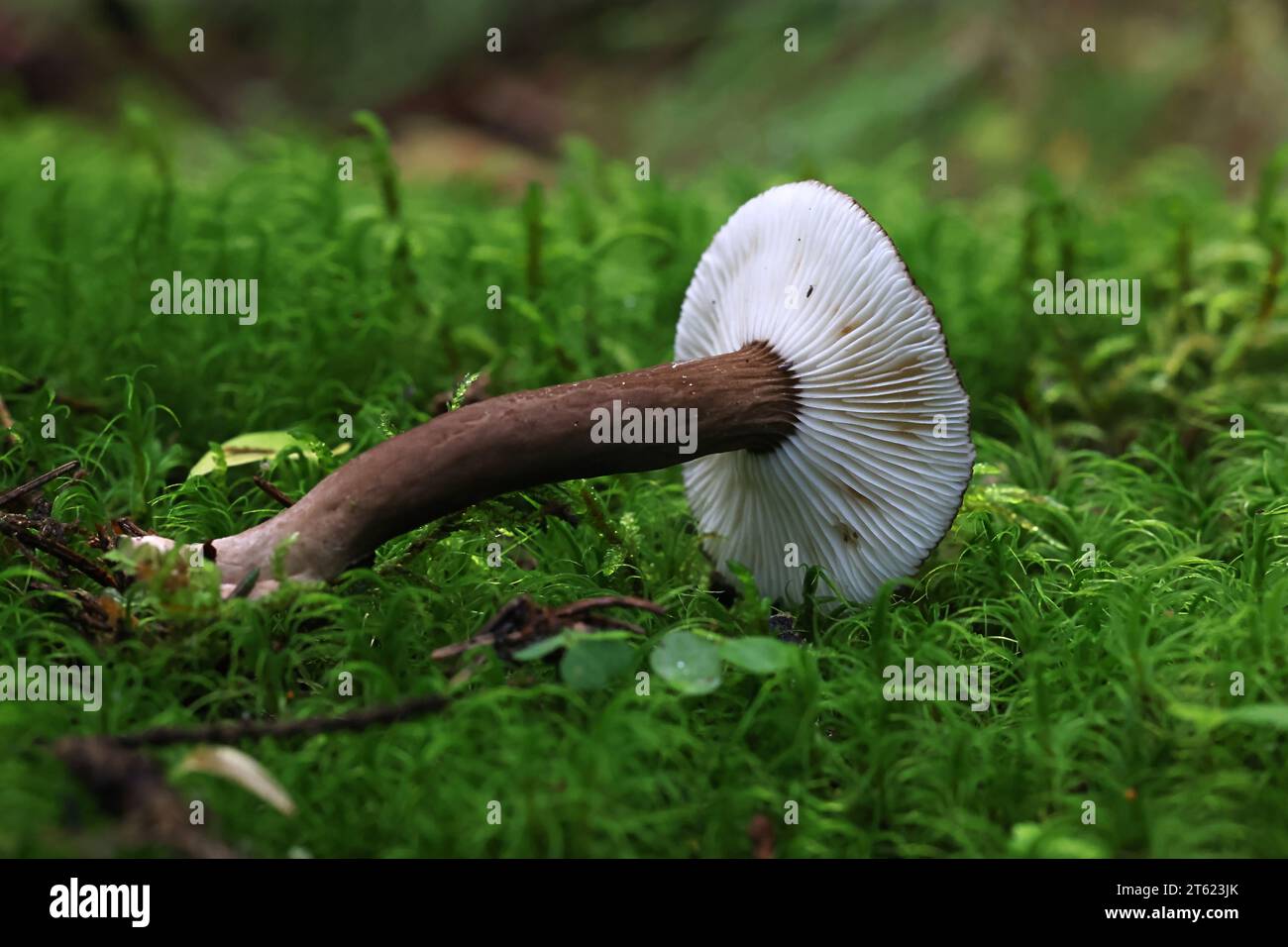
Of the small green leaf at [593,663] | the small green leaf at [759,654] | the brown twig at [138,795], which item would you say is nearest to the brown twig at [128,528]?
the brown twig at [138,795]

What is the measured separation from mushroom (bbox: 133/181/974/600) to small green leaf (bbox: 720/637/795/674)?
0.50 metres

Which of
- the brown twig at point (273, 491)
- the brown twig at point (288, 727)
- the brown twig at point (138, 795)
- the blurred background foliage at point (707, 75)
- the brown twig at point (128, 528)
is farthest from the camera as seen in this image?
the blurred background foliage at point (707, 75)

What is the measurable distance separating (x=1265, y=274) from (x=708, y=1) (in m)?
5.58

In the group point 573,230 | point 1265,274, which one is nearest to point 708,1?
point 573,230

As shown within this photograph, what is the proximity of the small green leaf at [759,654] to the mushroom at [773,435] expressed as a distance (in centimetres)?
50

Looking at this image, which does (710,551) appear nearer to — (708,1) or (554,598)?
(554,598)

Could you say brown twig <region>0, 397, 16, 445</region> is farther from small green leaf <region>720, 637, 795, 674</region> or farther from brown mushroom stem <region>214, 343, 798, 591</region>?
small green leaf <region>720, 637, 795, 674</region>

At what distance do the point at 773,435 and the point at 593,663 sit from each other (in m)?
0.73

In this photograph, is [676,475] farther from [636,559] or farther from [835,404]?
[835,404]

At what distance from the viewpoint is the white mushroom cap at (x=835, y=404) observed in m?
2.13

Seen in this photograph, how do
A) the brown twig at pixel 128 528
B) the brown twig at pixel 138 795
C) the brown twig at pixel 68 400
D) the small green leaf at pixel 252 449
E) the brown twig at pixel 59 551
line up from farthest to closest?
1. the brown twig at pixel 68 400
2. the small green leaf at pixel 252 449
3. the brown twig at pixel 128 528
4. the brown twig at pixel 59 551
5. the brown twig at pixel 138 795

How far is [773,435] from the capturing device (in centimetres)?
233

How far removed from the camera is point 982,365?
137 inches

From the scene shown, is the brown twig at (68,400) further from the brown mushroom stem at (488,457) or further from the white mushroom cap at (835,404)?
the white mushroom cap at (835,404)
